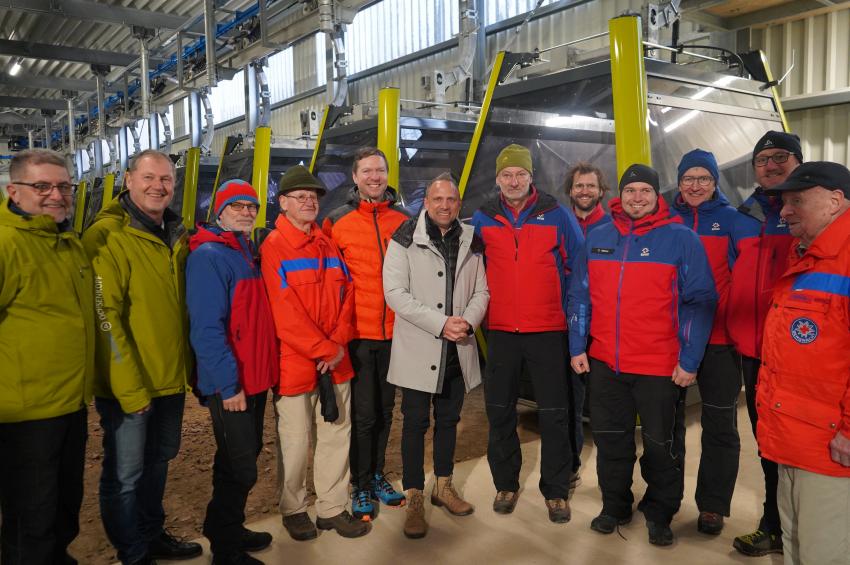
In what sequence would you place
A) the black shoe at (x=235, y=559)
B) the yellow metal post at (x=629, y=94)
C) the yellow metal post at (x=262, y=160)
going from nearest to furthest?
the black shoe at (x=235, y=559) < the yellow metal post at (x=629, y=94) < the yellow metal post at (x=262, y=160)

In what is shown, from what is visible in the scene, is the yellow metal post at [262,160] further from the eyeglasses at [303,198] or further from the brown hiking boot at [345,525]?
the brown hiking boot at [345,525]

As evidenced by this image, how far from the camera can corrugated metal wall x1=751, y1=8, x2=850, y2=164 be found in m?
5.89

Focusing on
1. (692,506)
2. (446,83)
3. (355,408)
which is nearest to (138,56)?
(446,83)

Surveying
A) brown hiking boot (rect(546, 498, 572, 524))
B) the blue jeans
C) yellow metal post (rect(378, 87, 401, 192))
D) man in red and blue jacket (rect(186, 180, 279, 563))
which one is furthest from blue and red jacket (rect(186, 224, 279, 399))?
yellow metal post (rect(378, 87, 401, 192))

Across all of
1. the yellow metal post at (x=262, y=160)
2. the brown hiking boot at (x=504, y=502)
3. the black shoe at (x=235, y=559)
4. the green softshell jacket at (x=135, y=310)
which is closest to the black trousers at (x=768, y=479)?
the brown hiking boot at (x=504, y=502)

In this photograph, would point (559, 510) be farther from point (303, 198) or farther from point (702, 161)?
point (303, 198)

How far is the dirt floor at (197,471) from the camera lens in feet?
9.71

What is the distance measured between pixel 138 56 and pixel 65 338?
463 inches

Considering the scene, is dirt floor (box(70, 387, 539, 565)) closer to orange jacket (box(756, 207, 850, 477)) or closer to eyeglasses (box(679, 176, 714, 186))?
eyeglasses (box(679, 176, 714, 186))

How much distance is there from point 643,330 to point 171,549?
85.6 inches

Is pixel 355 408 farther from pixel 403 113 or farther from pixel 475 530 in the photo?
pixel 403 113

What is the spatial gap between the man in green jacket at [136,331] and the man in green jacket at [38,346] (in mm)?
93

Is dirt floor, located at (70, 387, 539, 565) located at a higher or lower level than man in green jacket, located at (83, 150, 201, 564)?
lower

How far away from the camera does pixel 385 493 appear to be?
10.4 ft
